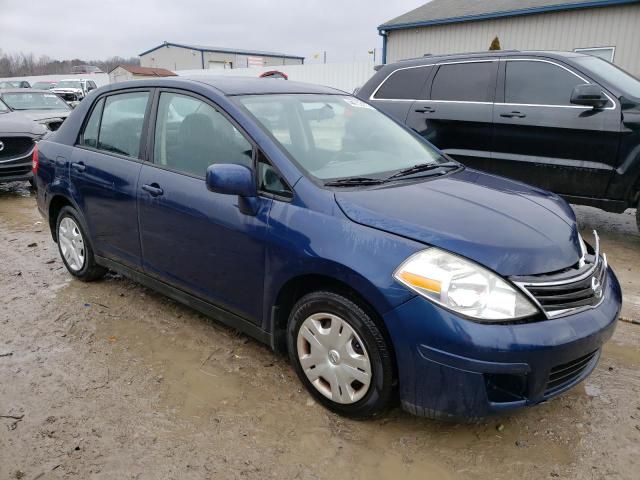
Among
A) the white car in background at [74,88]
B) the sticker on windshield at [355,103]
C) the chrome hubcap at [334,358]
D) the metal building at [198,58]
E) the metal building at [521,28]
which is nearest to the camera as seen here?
the chrome hubcap at [334,358]

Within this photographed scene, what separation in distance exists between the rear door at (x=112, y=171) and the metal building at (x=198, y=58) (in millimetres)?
51526

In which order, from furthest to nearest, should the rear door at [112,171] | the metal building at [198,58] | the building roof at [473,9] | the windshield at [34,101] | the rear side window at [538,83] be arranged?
1. the metal building at [198,58]
2. the building roof at [473,9]
3. the windshield at [34,101]
4. the rear side window at [538,83]
5. the rear door at [112,171]

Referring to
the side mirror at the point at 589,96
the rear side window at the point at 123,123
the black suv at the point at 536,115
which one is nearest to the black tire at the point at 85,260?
the rear side window at the point at 123,123

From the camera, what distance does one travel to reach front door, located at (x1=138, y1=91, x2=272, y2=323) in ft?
9.65

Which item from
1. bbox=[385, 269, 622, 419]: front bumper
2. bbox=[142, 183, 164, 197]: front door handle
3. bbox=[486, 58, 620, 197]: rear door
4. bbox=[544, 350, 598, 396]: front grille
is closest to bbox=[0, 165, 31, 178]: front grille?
bbox=[142, 183, 164, 197]: front door handle

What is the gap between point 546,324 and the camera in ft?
7.30

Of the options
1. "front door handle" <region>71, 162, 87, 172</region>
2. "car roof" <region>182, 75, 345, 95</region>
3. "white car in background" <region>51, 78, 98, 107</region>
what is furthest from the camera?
"white car in background" <region>51, 78, 98, 107</region>

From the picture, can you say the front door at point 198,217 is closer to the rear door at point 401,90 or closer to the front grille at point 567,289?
the front grille at point 567,289

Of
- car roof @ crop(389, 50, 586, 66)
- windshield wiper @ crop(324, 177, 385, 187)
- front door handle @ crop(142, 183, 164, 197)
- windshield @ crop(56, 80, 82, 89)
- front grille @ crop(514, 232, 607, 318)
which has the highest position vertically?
car roof @ crop(389, 50, 586, 66)

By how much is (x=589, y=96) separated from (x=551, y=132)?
19.7 inches

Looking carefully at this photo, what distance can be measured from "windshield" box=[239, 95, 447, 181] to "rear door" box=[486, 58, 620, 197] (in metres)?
2.38

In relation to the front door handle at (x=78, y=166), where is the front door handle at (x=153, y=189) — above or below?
below

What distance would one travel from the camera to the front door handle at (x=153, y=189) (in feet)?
11.1

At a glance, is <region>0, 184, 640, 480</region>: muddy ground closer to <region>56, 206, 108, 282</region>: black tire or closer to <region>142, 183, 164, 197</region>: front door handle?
<region>56, 206, 108, 282</region>: black tire
